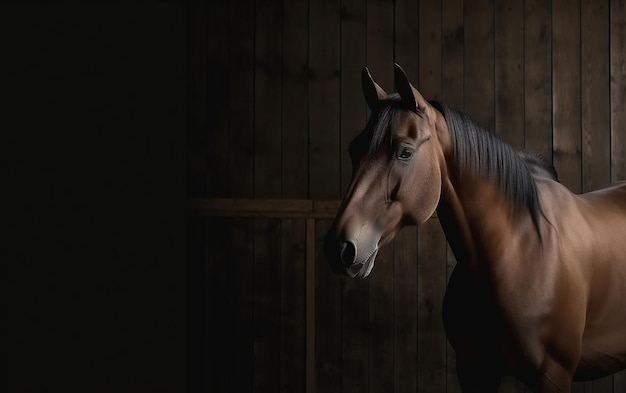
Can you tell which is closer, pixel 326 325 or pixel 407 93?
pixel 407 93

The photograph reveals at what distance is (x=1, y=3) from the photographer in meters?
0.89

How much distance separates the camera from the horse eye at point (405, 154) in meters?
1.35

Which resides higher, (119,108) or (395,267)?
(119,108)

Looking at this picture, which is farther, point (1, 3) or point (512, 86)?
point (512, 86)

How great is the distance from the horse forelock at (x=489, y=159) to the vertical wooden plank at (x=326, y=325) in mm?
1077

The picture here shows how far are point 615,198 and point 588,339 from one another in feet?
1.44

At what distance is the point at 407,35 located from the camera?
2.48 meters

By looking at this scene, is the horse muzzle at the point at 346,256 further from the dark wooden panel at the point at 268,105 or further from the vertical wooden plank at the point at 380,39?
the vertical wooden plank at the point at 380,39

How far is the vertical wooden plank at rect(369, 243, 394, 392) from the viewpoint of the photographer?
244 centimetres

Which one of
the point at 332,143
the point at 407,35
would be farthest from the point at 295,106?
the point at 407,35

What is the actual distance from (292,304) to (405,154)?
1.25 m

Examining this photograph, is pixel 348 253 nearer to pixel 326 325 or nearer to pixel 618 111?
A: pixel 326 325

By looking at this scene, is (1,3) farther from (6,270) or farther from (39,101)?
(6,270)

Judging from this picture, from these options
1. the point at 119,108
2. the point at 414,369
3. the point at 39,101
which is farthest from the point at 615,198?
the point at 39,101
